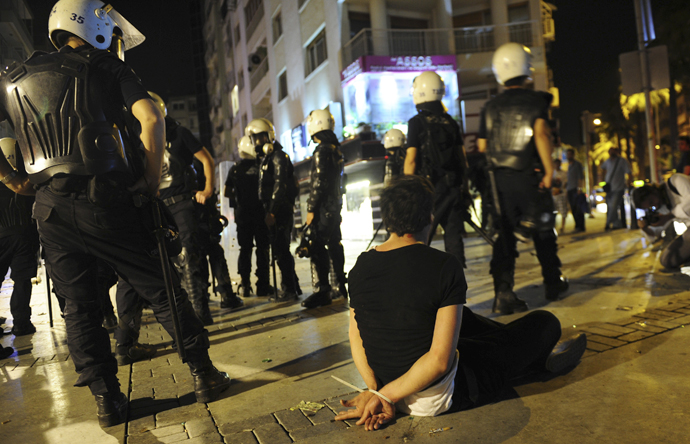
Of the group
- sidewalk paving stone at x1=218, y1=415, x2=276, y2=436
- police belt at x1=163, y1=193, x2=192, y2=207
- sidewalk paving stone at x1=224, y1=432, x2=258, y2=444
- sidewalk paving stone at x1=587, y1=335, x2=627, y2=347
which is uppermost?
police belt at x1=163, y1=193, x2=192, y2=207

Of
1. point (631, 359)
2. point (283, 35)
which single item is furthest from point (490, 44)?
point (631, 359)

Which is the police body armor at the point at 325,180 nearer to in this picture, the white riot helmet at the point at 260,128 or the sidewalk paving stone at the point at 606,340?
the white riot helmet at the point at 260,128

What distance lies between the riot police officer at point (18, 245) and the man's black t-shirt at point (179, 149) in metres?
1.41

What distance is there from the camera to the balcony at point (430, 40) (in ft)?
63.4

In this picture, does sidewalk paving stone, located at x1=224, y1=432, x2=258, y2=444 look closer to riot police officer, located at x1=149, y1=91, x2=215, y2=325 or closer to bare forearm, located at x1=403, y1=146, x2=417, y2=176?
riot police officer, located at x1=149, y1=91, x2=215, y2=325

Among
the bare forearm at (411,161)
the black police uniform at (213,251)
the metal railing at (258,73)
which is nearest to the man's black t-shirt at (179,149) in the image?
the black police uniform at (213,251)

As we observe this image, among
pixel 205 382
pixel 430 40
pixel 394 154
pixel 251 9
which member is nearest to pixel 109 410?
pixel 205 382

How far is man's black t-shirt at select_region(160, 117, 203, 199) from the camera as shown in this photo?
16.5ft

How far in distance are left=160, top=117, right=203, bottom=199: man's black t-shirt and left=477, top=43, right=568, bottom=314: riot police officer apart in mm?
2798

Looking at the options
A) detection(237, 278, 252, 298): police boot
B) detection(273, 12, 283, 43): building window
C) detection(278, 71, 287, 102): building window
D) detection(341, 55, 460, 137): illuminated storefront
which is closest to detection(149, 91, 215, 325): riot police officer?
detection(237, 278, 252, 298): police boot

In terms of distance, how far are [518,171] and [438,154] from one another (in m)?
0.72

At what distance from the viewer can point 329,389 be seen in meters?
3.01

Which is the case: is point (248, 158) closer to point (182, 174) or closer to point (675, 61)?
point (182, 174)

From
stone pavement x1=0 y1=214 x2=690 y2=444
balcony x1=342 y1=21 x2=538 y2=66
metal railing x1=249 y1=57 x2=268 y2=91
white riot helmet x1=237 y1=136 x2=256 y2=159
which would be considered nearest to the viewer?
stone pavement x1=0 y1=214 x2=690 y2=444
